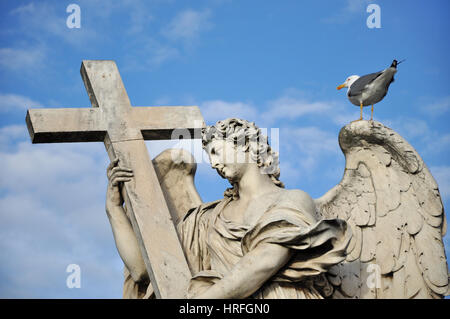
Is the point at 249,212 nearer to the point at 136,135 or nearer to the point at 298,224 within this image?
the point at 298,224

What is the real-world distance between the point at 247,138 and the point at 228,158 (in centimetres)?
26

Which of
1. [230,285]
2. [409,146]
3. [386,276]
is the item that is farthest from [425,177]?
[230,285]

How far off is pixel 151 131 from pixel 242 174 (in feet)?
3.38

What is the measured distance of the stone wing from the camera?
9.80 m

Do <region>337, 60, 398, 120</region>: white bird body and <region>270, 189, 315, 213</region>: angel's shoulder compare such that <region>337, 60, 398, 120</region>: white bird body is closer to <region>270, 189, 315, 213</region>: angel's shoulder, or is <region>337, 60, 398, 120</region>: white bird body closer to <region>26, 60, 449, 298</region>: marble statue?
<region>26, 60, 449, 298</region>: marble statue

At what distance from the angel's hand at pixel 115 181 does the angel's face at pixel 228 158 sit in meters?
0.79

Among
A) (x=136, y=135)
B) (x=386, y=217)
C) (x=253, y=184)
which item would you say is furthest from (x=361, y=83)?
(x=136, y=135)

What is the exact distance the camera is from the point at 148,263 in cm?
943

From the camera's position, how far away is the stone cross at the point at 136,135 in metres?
9.43

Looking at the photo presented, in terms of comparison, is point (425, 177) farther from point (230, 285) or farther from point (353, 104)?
point (230, 285)

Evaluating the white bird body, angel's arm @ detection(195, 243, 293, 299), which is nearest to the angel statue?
angel's arm @ detection(195, 243, 293, 299)

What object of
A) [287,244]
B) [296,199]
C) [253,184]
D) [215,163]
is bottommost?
[287,244]

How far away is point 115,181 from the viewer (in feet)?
32.2
